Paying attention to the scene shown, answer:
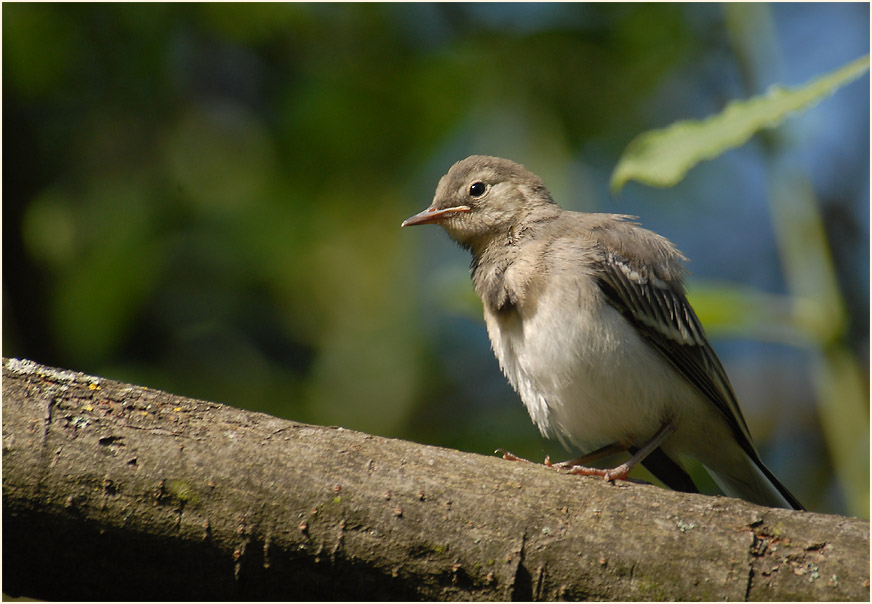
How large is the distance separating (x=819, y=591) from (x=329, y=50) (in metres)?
6.45

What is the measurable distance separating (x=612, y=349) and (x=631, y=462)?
706 mm

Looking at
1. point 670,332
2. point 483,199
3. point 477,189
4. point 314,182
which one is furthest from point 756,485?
point 314,182

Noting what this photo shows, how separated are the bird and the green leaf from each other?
170cm

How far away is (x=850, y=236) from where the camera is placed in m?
8.41

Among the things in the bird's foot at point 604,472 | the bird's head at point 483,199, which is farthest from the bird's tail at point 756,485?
the bird's head at point 483,199

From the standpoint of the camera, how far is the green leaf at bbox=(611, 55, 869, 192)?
3066mm

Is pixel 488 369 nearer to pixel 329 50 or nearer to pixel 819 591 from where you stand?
pixel 329 50

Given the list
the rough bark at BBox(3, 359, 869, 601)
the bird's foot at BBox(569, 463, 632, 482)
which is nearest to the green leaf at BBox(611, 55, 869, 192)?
the rough bark at BBox(3, 359, 869, 601)

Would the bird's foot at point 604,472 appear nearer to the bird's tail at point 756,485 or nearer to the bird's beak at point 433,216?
the bird's tail at point 756,485

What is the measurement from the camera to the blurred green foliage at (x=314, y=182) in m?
7.25

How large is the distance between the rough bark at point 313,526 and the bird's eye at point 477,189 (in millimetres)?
3223

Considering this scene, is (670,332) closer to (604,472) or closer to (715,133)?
(604,472)

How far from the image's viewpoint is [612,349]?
5219mm

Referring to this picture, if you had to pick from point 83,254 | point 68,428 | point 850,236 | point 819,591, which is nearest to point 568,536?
point 819,591
